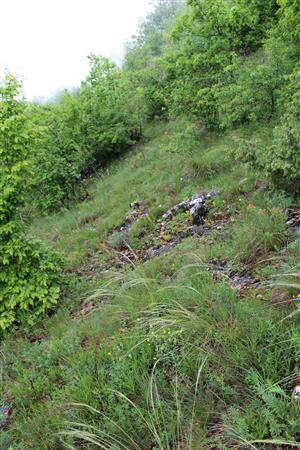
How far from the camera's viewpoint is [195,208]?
278 inches

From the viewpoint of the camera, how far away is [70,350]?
423cm

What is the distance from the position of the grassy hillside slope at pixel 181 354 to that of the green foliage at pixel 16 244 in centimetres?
37

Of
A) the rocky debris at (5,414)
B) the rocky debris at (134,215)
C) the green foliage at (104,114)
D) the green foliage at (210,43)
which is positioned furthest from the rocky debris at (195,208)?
the green foliage at (104,114)

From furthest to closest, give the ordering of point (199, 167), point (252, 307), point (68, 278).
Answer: point (199, 167) < point (68, 278) < point (252, 307)

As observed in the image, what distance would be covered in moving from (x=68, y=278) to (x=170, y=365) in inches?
142

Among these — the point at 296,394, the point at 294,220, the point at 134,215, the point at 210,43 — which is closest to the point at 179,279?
the point at 294,220

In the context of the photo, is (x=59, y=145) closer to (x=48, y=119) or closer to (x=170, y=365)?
(x=48, y=119)

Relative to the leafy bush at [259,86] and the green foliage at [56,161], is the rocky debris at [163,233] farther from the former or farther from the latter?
the green foliage at [56,161]

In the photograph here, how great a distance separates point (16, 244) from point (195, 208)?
3246 millimetres

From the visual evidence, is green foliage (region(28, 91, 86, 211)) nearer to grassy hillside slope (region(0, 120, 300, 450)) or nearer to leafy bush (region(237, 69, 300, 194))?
grassy hillside slope (region(0, 120, 300, 450))

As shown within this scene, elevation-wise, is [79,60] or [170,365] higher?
[79,60]

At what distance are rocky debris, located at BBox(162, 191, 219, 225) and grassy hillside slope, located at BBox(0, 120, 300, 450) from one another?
313 mm

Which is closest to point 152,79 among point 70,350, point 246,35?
point 246,35

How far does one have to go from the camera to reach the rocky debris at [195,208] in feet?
22.6
